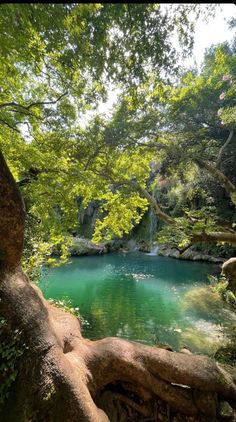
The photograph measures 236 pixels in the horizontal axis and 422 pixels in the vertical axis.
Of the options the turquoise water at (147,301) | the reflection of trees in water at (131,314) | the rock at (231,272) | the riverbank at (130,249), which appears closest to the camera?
the rock at (231,272)

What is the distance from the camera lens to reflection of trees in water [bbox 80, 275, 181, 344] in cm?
870

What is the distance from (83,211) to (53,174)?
87.4ft

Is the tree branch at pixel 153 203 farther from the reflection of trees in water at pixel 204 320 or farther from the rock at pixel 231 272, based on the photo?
the reflection of trees in water at pixel 204 320

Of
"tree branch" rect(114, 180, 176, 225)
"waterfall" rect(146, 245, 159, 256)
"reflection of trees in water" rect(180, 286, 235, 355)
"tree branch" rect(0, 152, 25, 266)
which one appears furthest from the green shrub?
"waterfall" rect(146, 245, 159, 256)

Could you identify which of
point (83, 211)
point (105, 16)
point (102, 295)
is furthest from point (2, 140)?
point (83, 211)

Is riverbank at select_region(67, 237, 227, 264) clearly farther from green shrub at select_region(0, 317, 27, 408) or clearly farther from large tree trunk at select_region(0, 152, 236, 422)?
green shrub at select_region(0, 317, 27, 408)

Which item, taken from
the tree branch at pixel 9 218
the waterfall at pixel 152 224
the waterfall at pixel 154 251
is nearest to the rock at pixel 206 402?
the tree branch at pixel 9 218

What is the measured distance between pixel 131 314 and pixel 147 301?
2111 mm

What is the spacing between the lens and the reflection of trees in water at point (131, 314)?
28.5ft

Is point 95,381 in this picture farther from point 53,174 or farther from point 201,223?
point 53,174

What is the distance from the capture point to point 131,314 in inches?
416

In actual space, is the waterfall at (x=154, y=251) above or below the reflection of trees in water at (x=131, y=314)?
above

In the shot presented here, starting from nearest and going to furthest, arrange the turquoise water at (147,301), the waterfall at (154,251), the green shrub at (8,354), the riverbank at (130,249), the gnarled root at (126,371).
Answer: the green shrub at (8,354) < the gnarled root at (126,371) < the turquoise water at (147,301) < the riverbank at (130,249) < the waterfall at (154,251)

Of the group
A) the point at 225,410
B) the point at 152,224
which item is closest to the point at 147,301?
the point at 225,410
